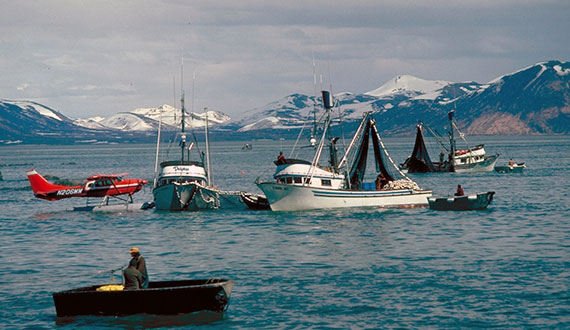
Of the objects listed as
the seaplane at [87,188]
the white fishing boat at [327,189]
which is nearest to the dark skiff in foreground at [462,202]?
the white fishing boat at [327,189]

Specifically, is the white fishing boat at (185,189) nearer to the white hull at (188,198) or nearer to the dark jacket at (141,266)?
the white hull at (188,198)

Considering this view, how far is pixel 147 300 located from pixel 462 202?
4521 centimetres

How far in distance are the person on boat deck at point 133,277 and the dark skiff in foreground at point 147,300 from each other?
1.33 feet

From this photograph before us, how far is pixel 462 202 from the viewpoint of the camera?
71250 millimetres

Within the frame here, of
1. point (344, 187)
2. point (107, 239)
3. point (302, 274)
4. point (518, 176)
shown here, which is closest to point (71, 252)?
point (107, 239)

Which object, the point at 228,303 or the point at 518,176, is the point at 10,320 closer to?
the point at 228,303

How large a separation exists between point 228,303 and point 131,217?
42.4 metres

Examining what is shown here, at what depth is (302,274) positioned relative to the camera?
4075 cm

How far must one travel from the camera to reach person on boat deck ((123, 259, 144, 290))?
104 feet

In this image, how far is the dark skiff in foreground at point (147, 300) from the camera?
31.5m

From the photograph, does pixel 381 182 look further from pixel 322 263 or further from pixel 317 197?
pixel 322 263

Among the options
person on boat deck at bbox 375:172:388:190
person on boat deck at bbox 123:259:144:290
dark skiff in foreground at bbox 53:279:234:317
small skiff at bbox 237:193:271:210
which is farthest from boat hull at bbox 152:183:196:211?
person on boat deck at bbox 123:259:144:290

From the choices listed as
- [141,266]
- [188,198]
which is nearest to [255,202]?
[188,198]

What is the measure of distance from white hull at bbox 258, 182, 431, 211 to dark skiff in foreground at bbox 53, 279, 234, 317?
123 feet
